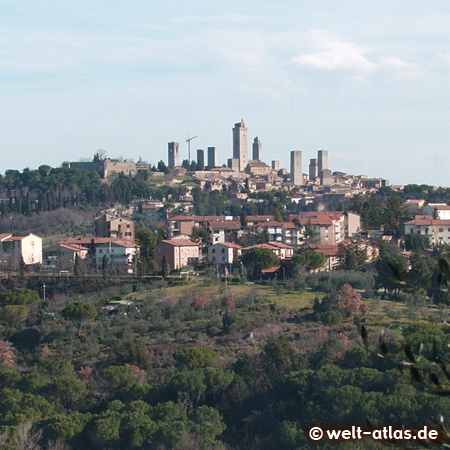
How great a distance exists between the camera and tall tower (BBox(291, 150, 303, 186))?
279 ft

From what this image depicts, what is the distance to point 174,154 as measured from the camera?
95438 mm

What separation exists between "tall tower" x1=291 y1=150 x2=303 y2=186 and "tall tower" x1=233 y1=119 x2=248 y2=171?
9510 millimetres

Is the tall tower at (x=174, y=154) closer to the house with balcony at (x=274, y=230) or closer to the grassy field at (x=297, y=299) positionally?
the house with balcony at (x=274, y=230)

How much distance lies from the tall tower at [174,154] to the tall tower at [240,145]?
21.4ft

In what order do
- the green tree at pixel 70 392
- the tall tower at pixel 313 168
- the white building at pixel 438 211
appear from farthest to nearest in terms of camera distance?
the tall tower at pixel 313 168 → the white building at pixel 438 211 → the green tree at pixel 70 392

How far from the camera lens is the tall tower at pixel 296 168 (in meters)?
85.1

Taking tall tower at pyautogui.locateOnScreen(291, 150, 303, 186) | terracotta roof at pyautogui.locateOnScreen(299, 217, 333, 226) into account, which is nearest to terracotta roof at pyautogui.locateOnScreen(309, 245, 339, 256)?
terracotta roof at pyautogui.locateOnScreen(299, 217, 333, 226)

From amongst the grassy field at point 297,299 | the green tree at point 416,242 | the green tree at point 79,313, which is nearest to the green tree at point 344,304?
the grassy field at point 297,299

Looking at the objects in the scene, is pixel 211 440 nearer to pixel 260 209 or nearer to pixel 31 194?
pixel 260 209

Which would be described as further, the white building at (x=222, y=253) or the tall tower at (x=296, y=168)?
the tall tower at (x=296, y=168)

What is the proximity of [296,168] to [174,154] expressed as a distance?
54.7 feet

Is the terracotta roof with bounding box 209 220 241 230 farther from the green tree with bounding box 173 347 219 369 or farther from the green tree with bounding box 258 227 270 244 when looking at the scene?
the green tree with bounding box 173 347 219 369

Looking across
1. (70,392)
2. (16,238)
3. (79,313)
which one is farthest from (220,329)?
(16,238)

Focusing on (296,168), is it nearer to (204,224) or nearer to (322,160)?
(322,160)
